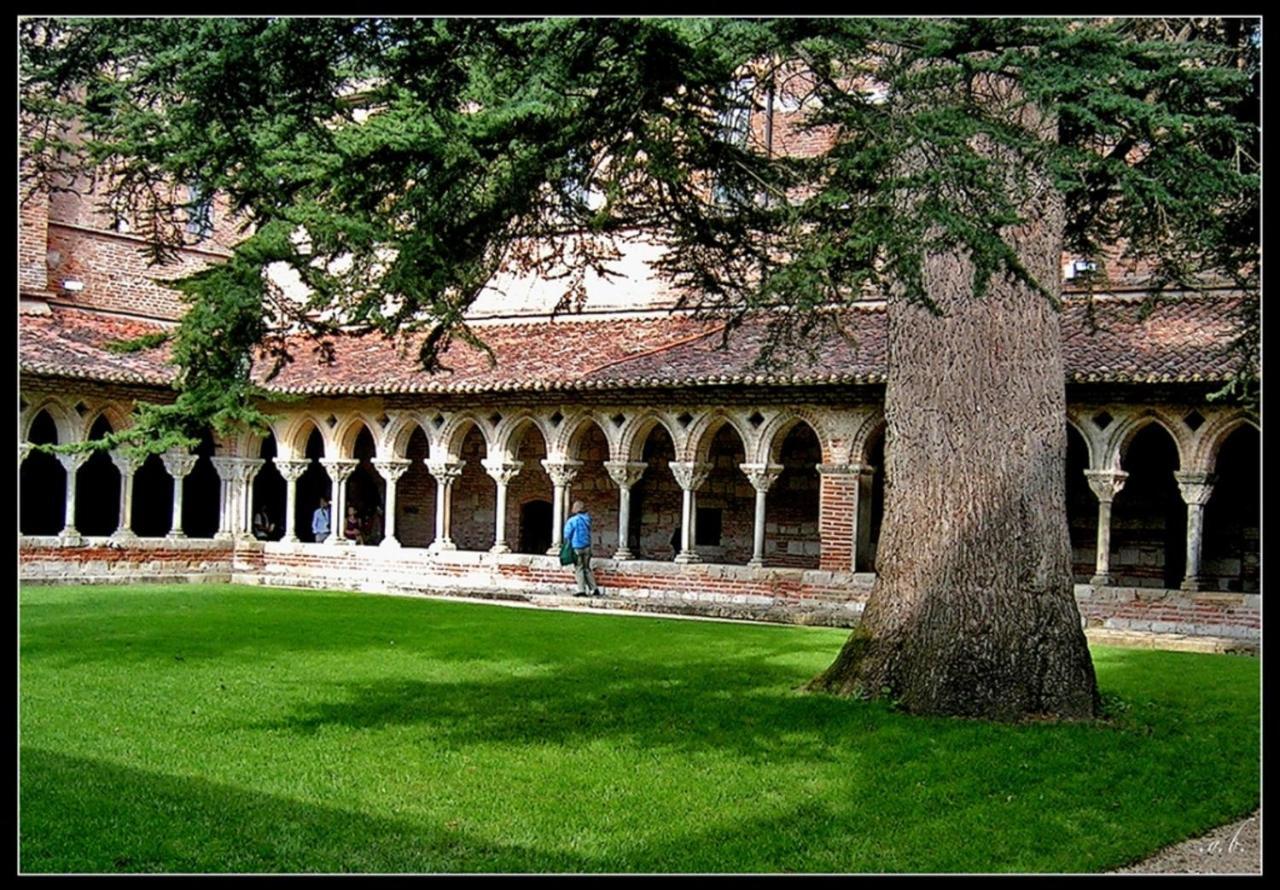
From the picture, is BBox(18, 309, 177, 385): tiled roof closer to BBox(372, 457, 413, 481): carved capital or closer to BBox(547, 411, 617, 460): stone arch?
BBox(372, 457, 413, 481): carved capital

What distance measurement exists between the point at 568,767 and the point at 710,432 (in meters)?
12.9

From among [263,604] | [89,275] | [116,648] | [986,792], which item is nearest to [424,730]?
[986,792]

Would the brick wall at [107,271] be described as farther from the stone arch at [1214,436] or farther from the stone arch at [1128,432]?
the stone arch at [1214,436]

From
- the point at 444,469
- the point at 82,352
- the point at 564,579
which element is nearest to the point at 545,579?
the point at 564,579

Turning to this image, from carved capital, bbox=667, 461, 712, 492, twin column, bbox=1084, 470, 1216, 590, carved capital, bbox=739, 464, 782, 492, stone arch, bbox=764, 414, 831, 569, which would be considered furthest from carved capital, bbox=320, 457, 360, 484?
twin column, bbox=1084, 470, 1216, 590

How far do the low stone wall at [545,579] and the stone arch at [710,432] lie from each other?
1508 millimetres

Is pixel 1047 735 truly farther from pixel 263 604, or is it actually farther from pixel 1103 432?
pixel 263 604

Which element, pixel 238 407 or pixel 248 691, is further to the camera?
pixel 248 691

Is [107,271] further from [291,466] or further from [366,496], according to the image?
[366,496]

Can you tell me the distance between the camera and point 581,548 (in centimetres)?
2092

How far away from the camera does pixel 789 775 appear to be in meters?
8.48

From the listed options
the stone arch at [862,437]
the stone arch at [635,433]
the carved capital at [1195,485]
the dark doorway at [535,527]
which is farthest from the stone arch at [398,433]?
the carved capital at [1195,485]

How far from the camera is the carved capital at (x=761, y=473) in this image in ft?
67.8
